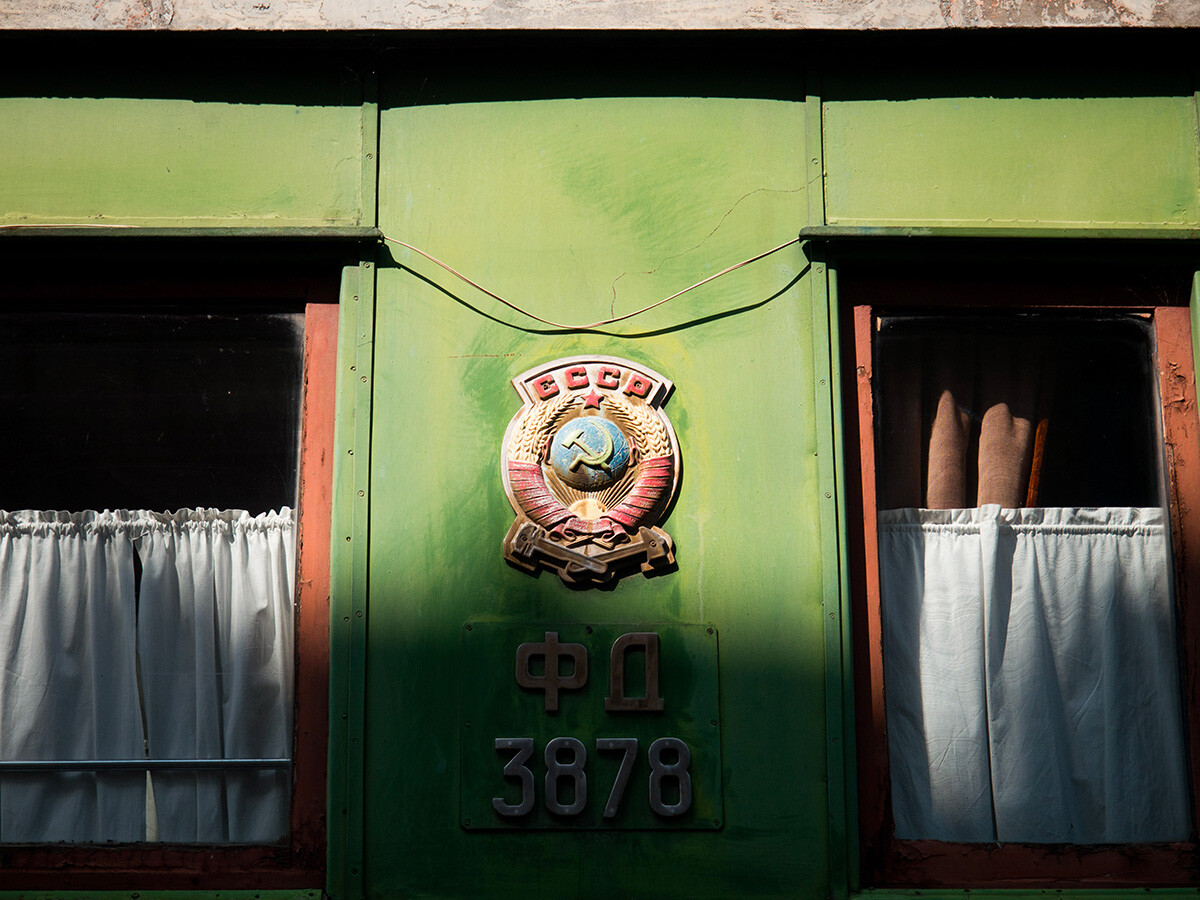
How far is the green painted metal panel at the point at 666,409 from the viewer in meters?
2.88

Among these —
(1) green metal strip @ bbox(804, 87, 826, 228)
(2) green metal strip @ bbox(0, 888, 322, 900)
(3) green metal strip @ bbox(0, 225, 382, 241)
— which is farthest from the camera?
(1) green metal strip @ bbox(804, 87, 826, 228)

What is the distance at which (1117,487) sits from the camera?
10.5 ft

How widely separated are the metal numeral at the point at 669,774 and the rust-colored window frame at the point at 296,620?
3.01ft

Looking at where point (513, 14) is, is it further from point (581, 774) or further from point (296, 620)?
point (581, 774)

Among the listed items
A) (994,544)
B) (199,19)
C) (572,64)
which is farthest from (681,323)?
(199,19)

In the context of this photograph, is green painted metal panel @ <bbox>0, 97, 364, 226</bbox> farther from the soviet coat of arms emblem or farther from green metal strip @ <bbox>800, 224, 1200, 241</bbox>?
green metal strip @ <bbox>800, 224, 1200, 241</bbox>

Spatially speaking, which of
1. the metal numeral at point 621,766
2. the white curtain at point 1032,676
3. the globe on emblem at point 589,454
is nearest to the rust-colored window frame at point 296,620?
the globe on emblem at point 589,454

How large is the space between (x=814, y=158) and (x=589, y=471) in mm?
1195

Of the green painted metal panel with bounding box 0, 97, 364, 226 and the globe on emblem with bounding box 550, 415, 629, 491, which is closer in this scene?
the globe on emblem with bounding box 550, 415, 629, 491

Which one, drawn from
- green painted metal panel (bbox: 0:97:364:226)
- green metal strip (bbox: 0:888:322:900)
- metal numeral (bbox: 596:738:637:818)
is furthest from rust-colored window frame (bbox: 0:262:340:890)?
metal numeral (bbox: 596:738:637:818)

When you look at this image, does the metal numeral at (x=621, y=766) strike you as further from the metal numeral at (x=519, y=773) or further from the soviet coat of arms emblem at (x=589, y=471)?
the soviet coat of arms emblem at (x=589, y=471)

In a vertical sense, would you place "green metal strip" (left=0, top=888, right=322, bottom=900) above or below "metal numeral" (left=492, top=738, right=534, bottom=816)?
below

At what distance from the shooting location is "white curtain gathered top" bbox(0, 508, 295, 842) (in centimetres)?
298

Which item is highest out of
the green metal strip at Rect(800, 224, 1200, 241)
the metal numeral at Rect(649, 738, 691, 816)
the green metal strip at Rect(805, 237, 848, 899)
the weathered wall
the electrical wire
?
the weathered wall
